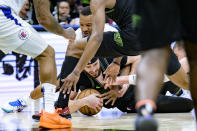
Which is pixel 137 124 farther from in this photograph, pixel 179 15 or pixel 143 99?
pixel 179 15

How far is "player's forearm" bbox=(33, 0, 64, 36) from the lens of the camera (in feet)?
14.3

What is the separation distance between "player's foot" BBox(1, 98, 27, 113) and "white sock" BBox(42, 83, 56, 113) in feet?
7.59

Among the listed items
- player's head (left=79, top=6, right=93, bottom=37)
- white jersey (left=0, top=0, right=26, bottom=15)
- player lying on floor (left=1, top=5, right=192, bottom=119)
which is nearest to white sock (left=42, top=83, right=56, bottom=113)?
white jersey (left=0, top=0, right=26, bottom=15)

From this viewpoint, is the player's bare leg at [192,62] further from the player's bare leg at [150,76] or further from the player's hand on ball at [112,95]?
the player's hand on ball at [112,95]

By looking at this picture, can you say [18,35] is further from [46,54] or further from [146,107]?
[146,107]

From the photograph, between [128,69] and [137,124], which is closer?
[137,124]

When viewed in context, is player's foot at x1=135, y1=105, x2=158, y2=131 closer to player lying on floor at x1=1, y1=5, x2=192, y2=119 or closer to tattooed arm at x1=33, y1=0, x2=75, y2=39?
tattooed arm at x1=33, y1=0, x2=75, y2=39

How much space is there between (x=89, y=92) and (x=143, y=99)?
3.69 metres

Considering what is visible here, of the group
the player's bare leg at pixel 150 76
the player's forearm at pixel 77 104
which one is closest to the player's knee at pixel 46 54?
the player's forearm at pixel 77 104

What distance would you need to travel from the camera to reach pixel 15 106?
21.1 ft

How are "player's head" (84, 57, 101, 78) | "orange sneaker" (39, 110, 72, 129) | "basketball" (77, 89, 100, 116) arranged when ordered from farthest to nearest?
1. "player's head" (84, 57, 101, 78)
2. "basketball" (77, 89, 100, 116)
3. "orange sneaker" (39, 110, 72, 129)

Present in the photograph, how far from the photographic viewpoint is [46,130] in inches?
158

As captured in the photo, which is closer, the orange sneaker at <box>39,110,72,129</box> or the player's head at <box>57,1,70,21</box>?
the orange sneaker at <box>39,110,72,129</box>

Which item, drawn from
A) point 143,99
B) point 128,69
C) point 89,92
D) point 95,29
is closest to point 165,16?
point 143,99
